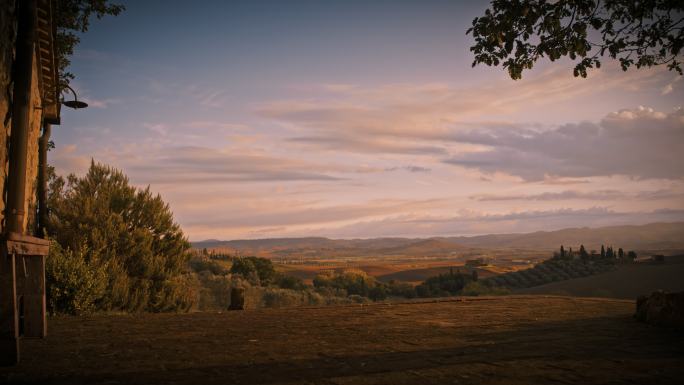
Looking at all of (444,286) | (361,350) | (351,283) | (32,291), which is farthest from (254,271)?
(361,350)

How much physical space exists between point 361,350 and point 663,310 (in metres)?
4.80

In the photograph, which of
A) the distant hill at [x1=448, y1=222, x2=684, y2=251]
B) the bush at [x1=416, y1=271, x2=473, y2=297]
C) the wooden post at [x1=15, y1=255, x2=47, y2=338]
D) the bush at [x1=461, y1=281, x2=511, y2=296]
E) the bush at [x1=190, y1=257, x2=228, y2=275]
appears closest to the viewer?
the wooden post at [x1=15, y1=255, x2=47, y2=338]

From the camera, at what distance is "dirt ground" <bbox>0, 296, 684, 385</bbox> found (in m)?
4.64

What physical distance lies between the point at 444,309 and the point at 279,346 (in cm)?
498

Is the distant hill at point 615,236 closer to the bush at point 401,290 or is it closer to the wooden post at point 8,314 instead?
the bush at point 401,290

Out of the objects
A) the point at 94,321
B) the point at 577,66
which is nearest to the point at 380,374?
the point at 577,66

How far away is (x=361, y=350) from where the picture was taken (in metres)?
5.93

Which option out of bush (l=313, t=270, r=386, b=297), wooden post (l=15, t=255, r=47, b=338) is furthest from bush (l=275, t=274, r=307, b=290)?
wooden post (l=15, t=255, r=47, b=338)

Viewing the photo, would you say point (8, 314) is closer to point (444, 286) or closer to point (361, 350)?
point (361, 350)

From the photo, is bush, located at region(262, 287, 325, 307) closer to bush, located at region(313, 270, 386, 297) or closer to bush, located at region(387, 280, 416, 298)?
bush, located at region(313, 270, 386, 297)

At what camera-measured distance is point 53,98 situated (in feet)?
39.4

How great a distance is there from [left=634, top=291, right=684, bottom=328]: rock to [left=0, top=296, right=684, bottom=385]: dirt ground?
0.33m

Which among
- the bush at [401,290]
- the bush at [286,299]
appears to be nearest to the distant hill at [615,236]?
the bush at [401,290]

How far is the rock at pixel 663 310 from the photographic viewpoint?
7180mm
